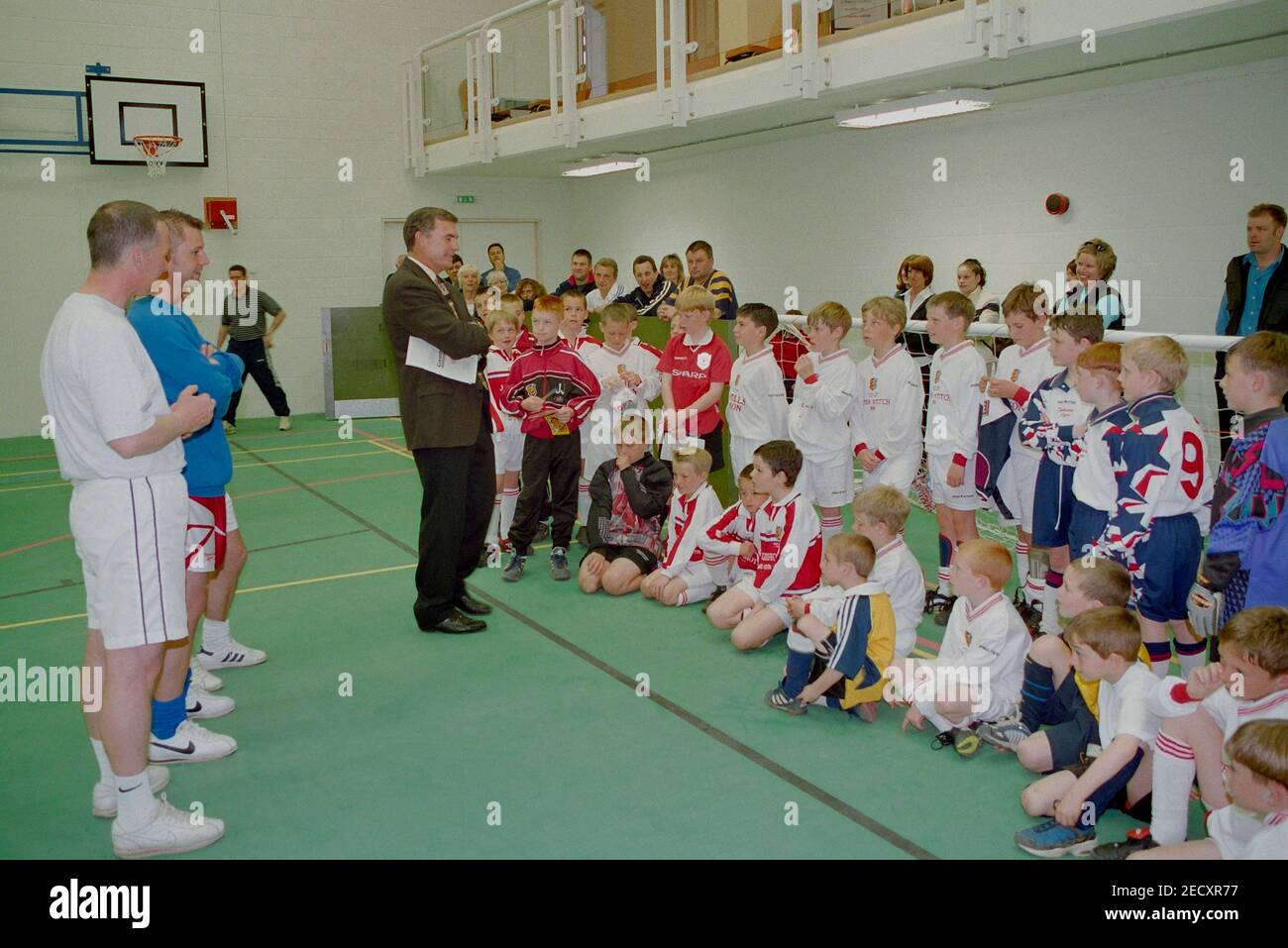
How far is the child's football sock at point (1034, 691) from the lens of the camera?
391 centimetres

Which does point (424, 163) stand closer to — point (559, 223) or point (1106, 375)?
point (559, 223)

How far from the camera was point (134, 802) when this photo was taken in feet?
11.0

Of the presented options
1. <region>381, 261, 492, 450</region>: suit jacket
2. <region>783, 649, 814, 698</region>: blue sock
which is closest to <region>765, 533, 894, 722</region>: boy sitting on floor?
<region>783, 649, 814, 698</region>: blue sock

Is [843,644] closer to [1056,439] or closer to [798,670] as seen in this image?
[798,670]

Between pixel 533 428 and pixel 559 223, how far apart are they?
455 inches

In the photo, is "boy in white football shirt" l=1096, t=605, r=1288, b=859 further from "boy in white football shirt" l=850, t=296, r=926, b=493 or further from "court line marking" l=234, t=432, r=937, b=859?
"boy in white football shirt" l=850, t=296, r=926, b=493

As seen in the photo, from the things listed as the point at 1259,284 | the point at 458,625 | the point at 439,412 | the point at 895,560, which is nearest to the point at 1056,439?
the point at 895,560

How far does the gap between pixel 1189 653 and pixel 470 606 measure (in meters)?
3.65

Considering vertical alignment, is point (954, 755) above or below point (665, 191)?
below

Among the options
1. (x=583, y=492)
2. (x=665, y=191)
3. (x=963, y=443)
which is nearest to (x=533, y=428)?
(x=583, y=492)

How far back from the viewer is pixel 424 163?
1542 centimetres

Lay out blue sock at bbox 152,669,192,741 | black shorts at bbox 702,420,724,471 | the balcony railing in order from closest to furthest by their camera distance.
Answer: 1. blue sock at bbox 152,669,192,741
2. black shorts at bbox 702,420,724,471
3. the balcony railing

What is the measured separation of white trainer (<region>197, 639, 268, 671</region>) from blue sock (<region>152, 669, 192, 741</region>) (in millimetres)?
1007

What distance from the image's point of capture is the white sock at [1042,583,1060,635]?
520 centimetres
